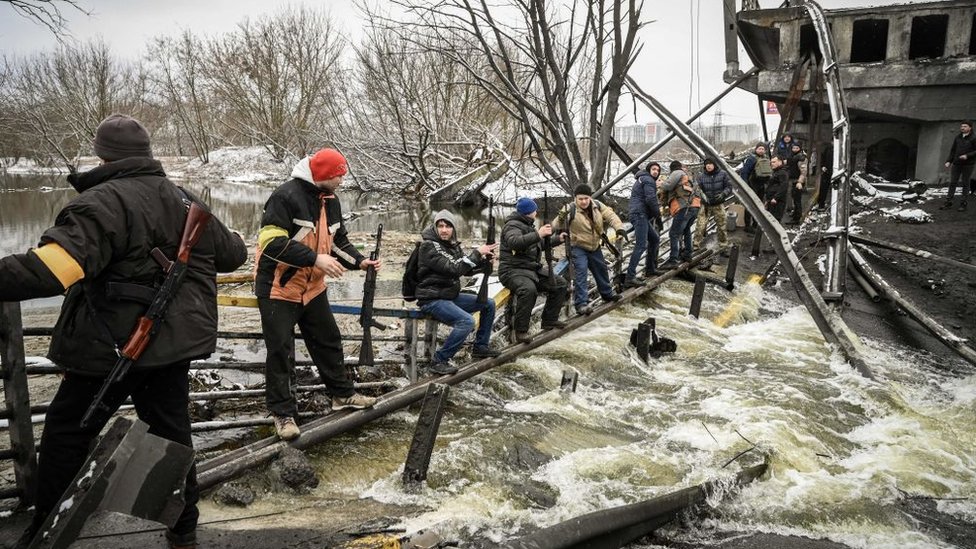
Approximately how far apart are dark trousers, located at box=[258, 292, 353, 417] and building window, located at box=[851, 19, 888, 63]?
18572 millimetres

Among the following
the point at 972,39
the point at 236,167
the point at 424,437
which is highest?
the point at 972,39

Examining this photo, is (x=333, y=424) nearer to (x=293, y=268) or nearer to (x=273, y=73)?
(x=293, y=268)

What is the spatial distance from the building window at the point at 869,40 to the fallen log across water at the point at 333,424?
54.1 ft

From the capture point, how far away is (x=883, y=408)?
663cm

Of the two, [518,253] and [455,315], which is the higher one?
[518,253]

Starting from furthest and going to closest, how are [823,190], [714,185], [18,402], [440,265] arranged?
[823,190] → [714,185] → [440,265] → [18,402]

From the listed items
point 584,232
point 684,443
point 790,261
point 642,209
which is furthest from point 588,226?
A: point 684,443

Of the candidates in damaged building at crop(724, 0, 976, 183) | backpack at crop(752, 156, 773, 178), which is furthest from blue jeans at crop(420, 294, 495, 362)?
damaged building at crop(724, 0, 976, 183)

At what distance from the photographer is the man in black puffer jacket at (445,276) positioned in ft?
19.2

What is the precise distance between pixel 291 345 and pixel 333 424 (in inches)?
25.8

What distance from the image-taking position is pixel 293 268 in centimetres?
428

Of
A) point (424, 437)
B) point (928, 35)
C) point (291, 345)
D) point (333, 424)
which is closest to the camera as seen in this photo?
point (424, 437)

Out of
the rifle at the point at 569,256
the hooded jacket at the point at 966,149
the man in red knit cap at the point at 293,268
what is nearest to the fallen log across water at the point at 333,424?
the man in red knit cap at the point at 293,268

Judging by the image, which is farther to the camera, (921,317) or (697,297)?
(697,297)
